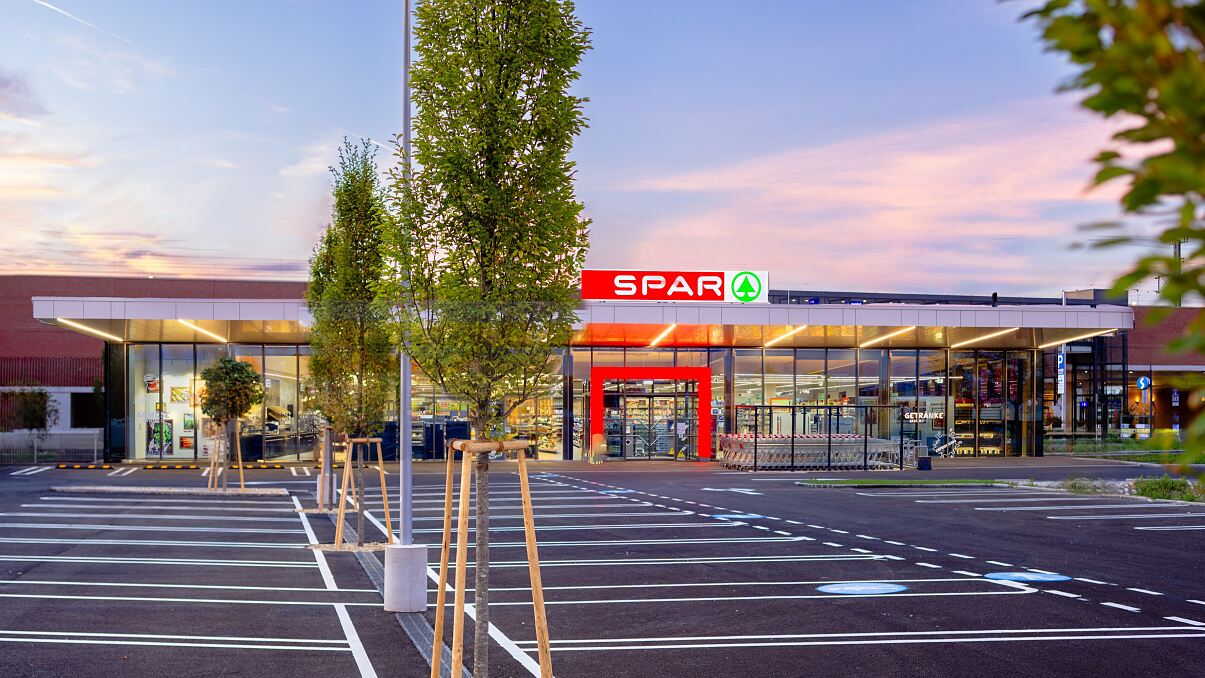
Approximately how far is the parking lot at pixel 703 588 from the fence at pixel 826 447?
513 inches

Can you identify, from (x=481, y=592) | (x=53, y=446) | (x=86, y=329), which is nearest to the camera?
(x=481, y=592)

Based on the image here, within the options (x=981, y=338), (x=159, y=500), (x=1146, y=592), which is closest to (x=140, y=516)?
(x=159, y=500)

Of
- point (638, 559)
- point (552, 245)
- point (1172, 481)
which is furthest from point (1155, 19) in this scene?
point (1172, 481)

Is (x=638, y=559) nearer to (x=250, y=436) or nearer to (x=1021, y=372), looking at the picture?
(x=250, y=436)

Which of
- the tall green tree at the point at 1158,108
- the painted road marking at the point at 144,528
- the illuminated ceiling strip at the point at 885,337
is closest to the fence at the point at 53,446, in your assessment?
the painted road marking at the point at 144,528

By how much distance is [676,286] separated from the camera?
3534 centimetres

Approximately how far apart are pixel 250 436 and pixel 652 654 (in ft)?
104

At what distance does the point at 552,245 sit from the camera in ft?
25.3

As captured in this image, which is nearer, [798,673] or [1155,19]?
[1155,19]

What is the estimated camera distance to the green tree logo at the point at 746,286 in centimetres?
3562

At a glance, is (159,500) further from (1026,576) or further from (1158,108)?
(1158,108)

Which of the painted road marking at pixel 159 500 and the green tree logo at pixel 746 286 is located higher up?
the green tree logo at pixel 746 286

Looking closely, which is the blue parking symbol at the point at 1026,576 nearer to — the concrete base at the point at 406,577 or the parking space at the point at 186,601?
the concrete base at the point at 406,577

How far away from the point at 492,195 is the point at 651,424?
33.4 m
